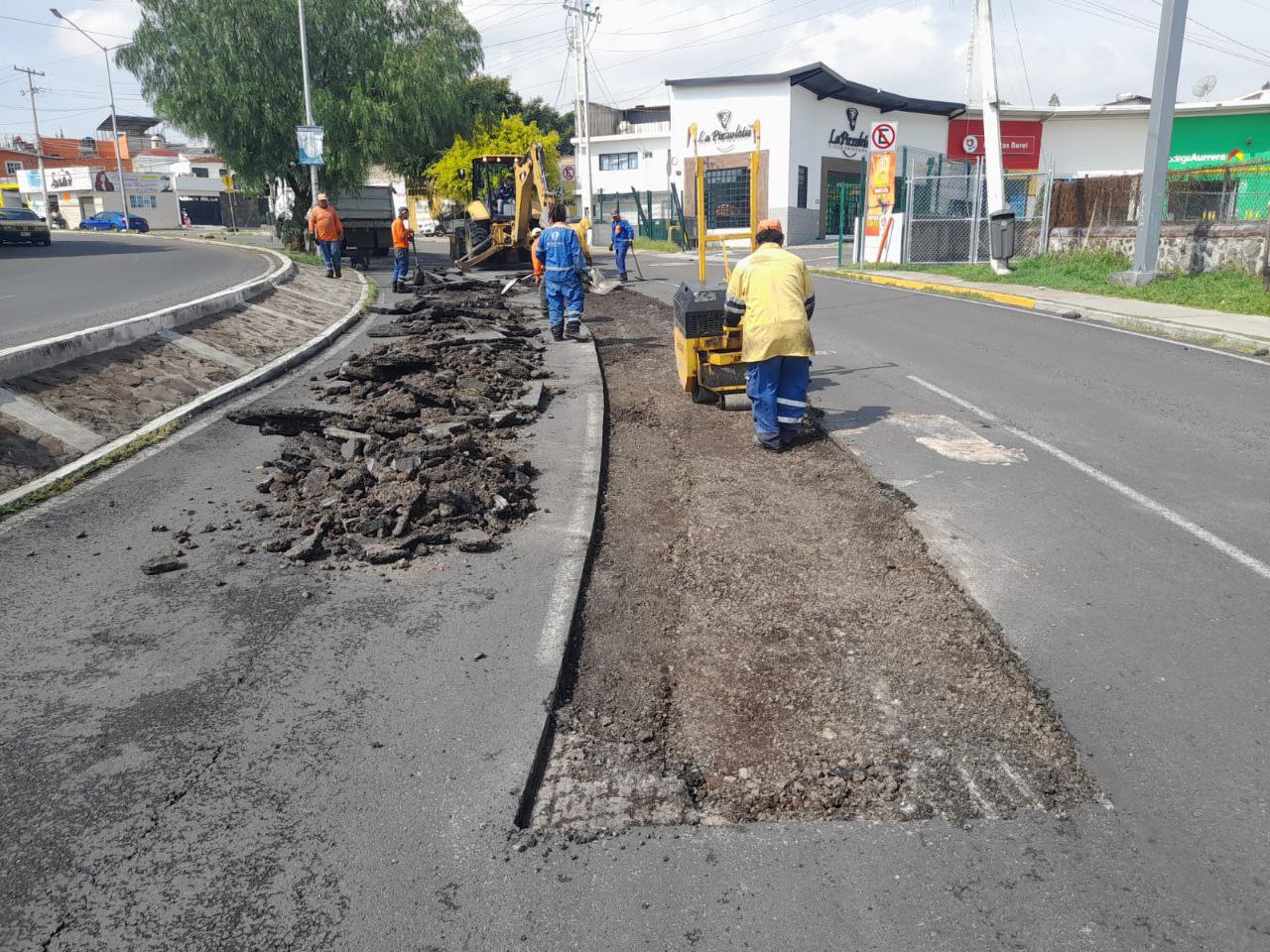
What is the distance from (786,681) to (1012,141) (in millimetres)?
51243

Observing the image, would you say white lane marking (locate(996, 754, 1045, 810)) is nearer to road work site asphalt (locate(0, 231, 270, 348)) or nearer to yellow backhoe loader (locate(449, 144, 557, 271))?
road work site asphalt (locate(0, 231, 270, 348))

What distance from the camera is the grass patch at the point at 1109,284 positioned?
15555 mm

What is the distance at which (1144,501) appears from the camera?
6051 millimetres

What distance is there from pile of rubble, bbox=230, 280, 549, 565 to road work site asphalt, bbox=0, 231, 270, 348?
3940 mm

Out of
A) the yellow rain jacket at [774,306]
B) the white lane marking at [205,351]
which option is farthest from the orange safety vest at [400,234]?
the yellow rain jacket at [774,306]

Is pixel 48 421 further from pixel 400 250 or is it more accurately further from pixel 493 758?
pixel 400 250

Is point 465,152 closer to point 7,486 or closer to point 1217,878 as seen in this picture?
point 7,486

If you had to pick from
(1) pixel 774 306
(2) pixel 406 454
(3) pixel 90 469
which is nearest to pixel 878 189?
(1) pixel 774 306

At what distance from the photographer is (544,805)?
3.14 meters

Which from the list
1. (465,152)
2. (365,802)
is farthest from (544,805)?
(465,152)

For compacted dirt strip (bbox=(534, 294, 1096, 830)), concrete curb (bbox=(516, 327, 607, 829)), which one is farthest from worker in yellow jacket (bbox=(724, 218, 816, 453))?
concrete curb (bbox=(516, 327, 607, 829))

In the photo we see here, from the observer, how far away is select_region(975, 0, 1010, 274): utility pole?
67.9 ft

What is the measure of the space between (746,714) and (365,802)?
1509 mm

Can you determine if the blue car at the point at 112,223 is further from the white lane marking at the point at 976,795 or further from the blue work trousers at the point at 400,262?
the white lane marking at the point at 976,795
